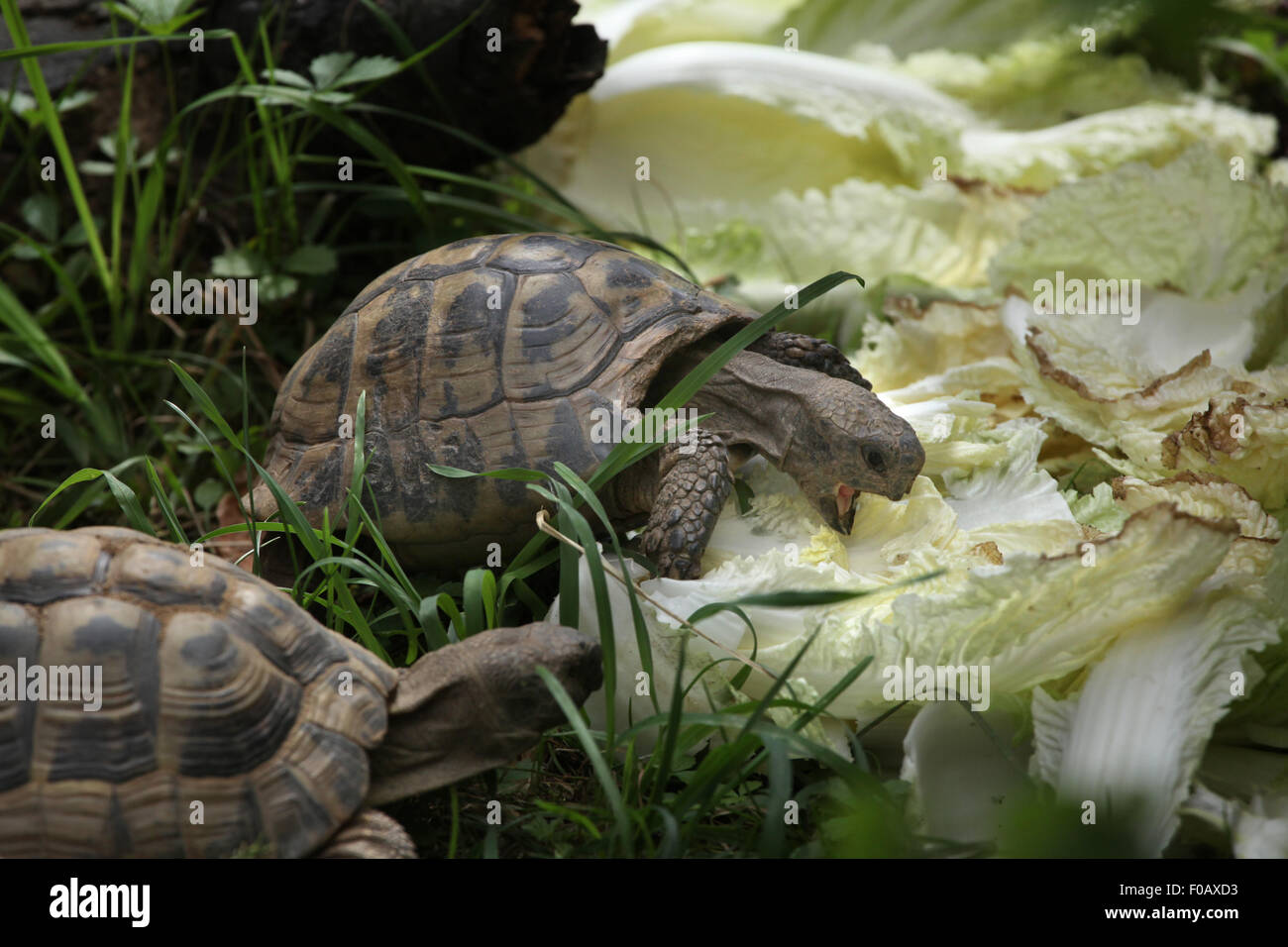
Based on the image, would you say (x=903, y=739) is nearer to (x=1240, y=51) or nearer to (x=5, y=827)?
(x=5, y=827)

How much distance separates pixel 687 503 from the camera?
2441 millimetres

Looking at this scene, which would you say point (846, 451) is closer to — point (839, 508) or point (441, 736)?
point (839, 508)

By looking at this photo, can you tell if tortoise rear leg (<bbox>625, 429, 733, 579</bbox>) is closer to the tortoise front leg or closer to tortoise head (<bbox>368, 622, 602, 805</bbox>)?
the tortoise front leg

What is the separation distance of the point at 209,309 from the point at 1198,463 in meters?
3.29

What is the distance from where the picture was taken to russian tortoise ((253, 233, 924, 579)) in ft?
8.26

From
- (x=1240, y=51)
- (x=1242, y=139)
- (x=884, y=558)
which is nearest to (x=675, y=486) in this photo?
(x=884, y=558)

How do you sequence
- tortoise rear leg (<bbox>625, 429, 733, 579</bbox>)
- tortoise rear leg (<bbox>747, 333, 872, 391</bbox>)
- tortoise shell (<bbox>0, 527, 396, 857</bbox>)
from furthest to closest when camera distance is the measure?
tortoise rear leg (<bbox>747, 333, 872, 391</bbox>), tortoise rear leg (<bbox>625, 429, 733, 579</bbox>), tortoise shell (<bbox>0, 527, 396, 857</bbox>)

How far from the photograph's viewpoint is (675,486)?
8.12 feet

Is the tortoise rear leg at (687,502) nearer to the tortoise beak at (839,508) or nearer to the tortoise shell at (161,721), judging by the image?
the tortoise beak at (839,508)

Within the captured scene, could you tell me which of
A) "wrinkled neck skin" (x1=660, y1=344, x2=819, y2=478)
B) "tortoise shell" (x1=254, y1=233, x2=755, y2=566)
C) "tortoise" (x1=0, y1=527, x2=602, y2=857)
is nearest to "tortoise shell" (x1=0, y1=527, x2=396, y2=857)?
"tortoise" (x1=0, y1=527, x2=602, y2=857)

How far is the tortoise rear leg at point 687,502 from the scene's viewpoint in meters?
2.42

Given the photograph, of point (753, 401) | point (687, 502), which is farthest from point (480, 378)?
point (753, 401)

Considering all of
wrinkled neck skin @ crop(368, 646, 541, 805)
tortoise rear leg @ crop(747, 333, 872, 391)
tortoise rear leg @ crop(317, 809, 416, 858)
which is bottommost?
tortoise rear leg @ crop(317, 809, 416, 858)

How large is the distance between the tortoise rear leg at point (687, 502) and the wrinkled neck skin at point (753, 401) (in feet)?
0.59
